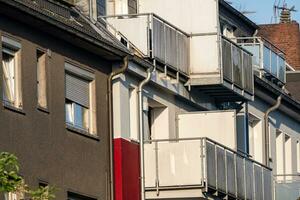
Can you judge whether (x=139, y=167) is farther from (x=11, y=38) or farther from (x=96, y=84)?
(x=11, y=38)

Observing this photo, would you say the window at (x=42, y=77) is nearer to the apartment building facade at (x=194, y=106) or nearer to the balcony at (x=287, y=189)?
the apartment building facade at (x=194, y=106)

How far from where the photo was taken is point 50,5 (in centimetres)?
3744

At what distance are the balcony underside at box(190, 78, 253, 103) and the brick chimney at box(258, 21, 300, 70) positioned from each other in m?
18.3

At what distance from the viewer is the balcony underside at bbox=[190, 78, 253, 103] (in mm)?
44781

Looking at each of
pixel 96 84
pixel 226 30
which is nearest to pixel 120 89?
pixel 96 84

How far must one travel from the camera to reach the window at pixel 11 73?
34531 mm

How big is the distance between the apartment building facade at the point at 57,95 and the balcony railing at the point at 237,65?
5.52 metres

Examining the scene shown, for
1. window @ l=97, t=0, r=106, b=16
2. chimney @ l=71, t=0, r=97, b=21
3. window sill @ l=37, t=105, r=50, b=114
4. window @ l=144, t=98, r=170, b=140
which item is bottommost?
window sill @ l=37, t=105, r=50, b=114

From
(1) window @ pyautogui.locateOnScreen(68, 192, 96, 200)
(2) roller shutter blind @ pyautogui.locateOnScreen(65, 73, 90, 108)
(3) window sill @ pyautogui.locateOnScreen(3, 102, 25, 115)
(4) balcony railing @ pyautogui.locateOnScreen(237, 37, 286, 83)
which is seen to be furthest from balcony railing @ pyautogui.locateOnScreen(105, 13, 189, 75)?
(4) balcony railing @ pyautogui.locateOnScreen(237, 37, 286, 83)

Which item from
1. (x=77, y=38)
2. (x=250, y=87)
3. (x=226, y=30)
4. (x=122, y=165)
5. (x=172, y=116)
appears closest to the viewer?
(x=77, y=38)

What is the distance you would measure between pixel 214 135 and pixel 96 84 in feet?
23.6

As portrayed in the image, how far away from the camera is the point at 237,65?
46312 mm

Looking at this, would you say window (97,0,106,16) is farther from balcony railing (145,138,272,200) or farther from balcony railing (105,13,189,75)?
balcony railing (145,138,272,200)

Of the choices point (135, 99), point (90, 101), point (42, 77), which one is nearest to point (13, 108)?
point (42, 77)
